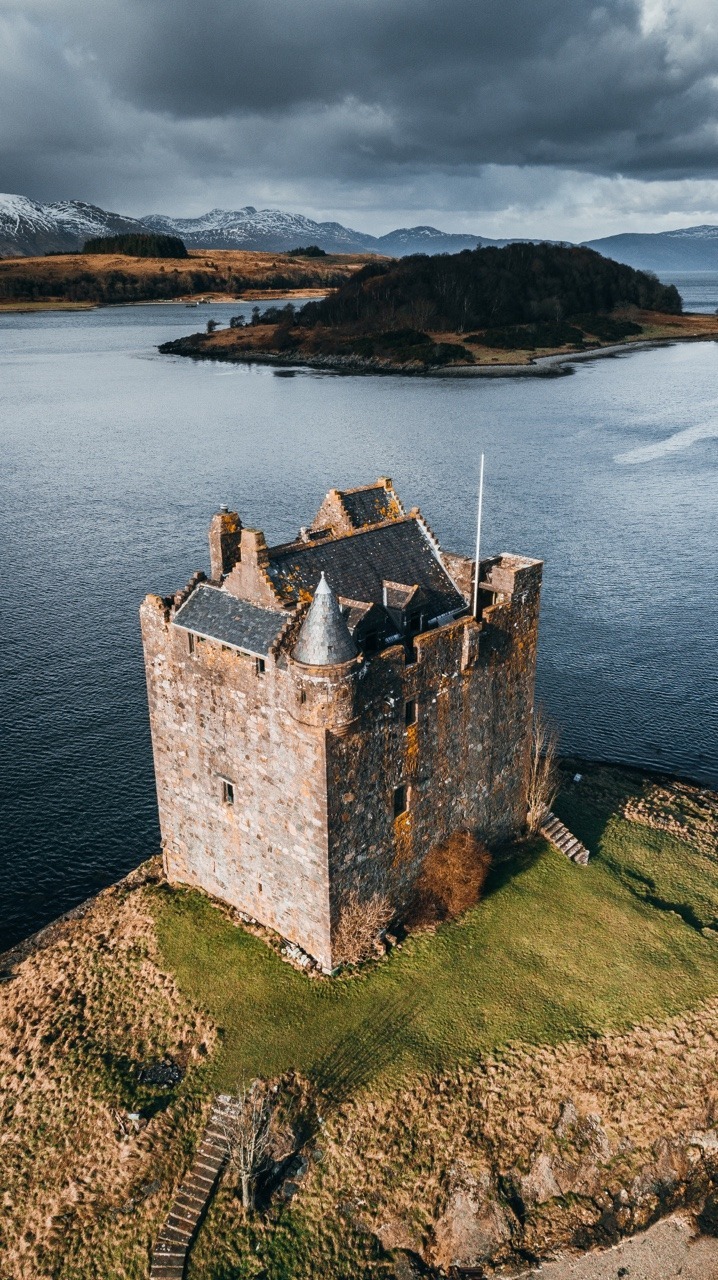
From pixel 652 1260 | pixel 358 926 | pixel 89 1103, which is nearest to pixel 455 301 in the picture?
pixel 358 926

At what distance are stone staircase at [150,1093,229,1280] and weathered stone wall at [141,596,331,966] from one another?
597 cm

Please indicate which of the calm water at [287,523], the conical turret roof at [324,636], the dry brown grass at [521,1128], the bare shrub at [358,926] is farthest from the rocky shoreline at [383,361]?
the dry brown grass at [521,1128]

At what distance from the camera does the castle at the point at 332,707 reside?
85.2ft

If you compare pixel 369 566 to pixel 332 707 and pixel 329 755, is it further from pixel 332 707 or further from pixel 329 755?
pixel 329 755

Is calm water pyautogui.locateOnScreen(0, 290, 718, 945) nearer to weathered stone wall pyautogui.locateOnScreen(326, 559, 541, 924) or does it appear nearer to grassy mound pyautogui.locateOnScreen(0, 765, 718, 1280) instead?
grassy mound pyautogui.locateOnScreen(0, 765, 718, 1280)

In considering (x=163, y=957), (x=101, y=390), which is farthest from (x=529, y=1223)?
(x=101, y=390)

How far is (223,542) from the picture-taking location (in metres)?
30.3

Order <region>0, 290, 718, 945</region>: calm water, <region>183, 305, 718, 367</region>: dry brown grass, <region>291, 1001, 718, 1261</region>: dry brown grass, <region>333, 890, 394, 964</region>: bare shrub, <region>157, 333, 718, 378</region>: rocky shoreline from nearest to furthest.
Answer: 1. <region>291, 1001, 718, 1261</region>: dry brown grass
2. <region>333, 890, 394, 964</region>: bare shrub
3. <region>0, 290, 718, 945</region>: calm water
4. <region>157, 333, 718, 378</region>: rocky shoreline
5. <region>183, 305, 718, 367</region>: dry brown grass

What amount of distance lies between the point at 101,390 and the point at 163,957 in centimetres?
12824

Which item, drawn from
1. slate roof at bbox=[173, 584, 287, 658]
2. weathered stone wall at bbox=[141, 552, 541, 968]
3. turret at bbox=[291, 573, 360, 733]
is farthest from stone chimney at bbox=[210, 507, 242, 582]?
turret at bbox=[291, 573, 360, 733]

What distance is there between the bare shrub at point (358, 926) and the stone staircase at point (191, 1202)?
574 centimetres

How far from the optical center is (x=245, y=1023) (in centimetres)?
2720

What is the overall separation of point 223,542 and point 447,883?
14.3 metres

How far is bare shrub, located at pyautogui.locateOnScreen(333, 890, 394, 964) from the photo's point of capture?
1112 inches
